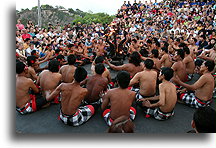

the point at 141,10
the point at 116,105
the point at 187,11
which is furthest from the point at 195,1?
the point at 116,105

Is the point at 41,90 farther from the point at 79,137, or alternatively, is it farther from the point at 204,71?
the point at 204,71

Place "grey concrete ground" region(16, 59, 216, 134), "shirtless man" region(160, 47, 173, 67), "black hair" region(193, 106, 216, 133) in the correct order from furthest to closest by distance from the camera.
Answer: "shirtless man" region(160, 47, 173, 67), "grey concrete ground" region(16, 59, 216, 134), "black hair" region(193, 106, 216, 133)

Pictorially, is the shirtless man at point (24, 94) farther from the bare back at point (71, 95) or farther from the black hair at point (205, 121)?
the black hair at point (205, 121)

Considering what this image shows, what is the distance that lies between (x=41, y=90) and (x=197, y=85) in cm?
352

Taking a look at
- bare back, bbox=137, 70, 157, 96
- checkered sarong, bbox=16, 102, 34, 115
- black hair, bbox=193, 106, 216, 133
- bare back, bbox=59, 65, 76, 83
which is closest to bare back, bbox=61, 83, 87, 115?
checkered sarong, bbox=16, 102, 34, 115

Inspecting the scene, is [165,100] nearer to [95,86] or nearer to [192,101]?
[192,101]

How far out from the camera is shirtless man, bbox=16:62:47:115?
11.3 feet

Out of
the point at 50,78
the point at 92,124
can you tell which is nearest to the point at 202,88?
the point at 92,124

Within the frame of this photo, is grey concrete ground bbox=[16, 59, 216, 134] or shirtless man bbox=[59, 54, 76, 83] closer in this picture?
grey concrete ground bbox=[16, 59, 216, 134]

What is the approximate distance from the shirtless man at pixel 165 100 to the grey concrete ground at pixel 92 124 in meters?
0.14

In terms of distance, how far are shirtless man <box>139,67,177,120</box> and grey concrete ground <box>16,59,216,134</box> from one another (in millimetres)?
144

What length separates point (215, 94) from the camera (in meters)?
4.52

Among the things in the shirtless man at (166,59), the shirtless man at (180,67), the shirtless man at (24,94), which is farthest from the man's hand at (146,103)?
the shirtless man at (166,59)

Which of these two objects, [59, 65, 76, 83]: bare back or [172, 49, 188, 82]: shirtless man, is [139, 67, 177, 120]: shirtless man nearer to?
[172, 49, 188, 82]: shirtless man
